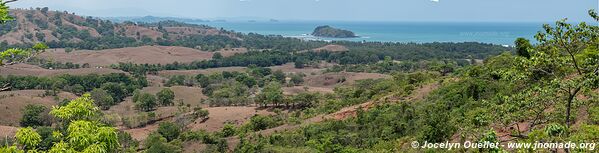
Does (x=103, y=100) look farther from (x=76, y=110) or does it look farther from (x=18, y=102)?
(x=76, y=110)

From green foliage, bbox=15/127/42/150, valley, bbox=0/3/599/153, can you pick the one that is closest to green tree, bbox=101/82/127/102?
valley, bbox=0/3/599/153

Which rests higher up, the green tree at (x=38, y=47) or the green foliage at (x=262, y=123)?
the green tree at (x=38, y=47)

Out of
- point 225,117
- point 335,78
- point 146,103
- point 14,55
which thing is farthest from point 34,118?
point 335,78

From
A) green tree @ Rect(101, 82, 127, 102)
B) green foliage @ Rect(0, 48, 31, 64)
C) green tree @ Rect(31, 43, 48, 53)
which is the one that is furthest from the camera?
green tree @ Rect(101, 82, 127, 102)

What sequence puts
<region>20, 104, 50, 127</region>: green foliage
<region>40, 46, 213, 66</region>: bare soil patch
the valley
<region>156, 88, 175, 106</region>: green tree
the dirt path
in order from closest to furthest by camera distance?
the valley < the dirt path < <region>20, 104, 50, 127</region>: green foliage < <region>156, 88, 175, 106</region>: green tree < <region>40, 46, 213, 66</region>: bare soil patch

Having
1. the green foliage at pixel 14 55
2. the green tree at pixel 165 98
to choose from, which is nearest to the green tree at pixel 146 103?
the green tree at pixel 165 98

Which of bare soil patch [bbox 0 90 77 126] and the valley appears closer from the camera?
the valley

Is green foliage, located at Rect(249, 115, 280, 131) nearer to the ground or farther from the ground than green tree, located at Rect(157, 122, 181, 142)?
farther from the ground

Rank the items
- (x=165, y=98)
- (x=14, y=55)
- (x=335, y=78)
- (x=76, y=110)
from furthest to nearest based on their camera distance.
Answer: (x=335, y=78) → (x=165, y=98) → (x=14, y=55) → (x=76, y=110)

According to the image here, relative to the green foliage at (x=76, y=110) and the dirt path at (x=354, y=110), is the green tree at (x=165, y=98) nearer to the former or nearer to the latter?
the dirt path at (x=354, y=110)

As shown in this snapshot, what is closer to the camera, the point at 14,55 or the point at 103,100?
the point at 14,55

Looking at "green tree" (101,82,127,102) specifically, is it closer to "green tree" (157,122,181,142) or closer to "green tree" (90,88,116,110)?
"green tree" (90,88,116,110)
